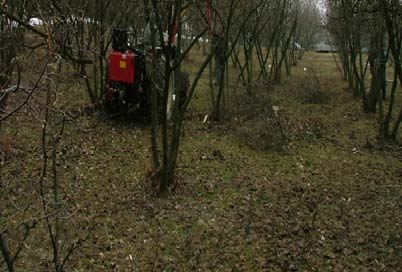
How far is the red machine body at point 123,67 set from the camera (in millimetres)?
8055

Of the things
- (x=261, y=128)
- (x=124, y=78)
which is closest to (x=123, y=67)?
(x=124, y=78)

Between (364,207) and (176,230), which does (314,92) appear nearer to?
(364,207)

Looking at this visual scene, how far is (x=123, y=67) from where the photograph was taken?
8.12 metres

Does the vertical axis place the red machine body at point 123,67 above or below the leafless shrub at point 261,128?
above

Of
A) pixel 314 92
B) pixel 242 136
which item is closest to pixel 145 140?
pixel 242 136

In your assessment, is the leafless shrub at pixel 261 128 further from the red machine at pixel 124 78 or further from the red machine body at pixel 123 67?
the red machine body at pixel 123 67

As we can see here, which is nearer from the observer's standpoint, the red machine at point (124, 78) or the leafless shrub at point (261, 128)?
the leafless shrub at point (261, 128)

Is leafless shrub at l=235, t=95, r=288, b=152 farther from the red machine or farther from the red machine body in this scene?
the red machine body

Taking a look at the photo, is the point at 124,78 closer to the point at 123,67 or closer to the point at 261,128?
the point at 123,67

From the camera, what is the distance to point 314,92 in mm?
12609

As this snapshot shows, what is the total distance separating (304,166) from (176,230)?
303cm

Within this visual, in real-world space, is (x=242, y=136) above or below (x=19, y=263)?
above

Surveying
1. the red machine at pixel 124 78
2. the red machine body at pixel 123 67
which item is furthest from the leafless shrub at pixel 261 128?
the red machine body at pixel 123 67

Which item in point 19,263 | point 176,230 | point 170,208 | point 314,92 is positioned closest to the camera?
point 19,263
